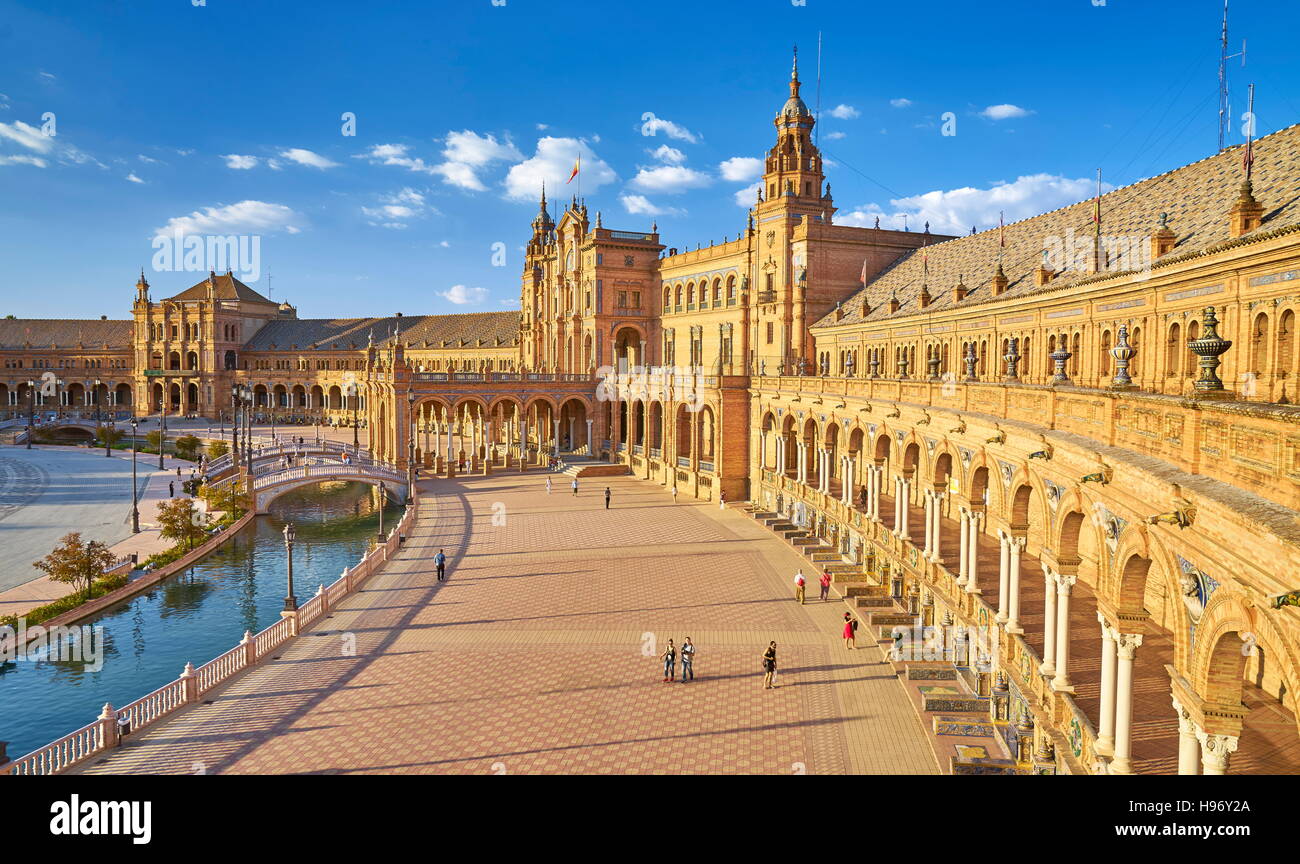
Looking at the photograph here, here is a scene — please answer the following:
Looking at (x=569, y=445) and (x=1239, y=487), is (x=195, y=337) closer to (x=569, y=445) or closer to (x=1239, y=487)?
(x=569, y=445)

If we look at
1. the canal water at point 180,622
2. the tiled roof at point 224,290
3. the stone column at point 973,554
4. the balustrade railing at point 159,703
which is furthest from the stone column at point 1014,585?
the tiled roof at point 224,290

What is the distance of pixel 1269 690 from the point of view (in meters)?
14.7

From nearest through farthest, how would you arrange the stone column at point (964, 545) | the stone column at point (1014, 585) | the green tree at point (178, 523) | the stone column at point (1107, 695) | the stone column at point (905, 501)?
the stone column at point (1107, 695), the stone column at point (1014, 585), the stone column at point (964, 545), the stone column at point (905, 501), the green tree at point (178, 523)

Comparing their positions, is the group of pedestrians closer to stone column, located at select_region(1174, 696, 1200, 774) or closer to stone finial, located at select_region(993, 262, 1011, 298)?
stone column, located at select_region(1174, 696, 1200, 774)

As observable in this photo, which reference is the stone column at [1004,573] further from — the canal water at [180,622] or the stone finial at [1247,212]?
the canal water at [180,622]

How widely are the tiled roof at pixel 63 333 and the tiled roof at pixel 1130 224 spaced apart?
393ft

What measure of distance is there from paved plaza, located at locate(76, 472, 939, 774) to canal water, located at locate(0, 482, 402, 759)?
4.57m

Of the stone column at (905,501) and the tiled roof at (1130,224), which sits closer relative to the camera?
the tiled roof at (1130,224)

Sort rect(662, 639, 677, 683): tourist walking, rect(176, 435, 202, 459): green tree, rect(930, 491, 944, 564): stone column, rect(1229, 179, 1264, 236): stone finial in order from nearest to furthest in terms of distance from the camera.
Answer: rect(1229, 179, 1264, 236): stone finial < rect(662, 639, 677, 683): tourist walking < rect(930, 491, 944, 564): stone column < rect(176, 435, 202, 459): green tree

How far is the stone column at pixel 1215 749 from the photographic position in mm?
8312

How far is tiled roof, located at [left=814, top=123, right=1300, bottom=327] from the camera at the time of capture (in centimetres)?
2006

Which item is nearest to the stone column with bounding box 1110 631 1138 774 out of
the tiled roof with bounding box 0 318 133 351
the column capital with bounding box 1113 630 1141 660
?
the column capital with bounding box 1113 630 1141 660
